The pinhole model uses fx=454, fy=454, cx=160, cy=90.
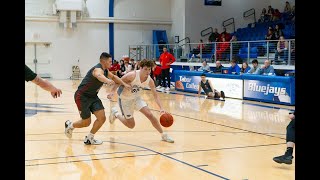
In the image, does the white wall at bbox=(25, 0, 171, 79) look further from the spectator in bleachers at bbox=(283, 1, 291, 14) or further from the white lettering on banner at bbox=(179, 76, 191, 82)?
the white lettering on banner at bbox=(179, 76, 191, 82)

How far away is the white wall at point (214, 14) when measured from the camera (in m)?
30.2

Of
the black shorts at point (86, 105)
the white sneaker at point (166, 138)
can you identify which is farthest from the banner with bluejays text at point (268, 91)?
the black shorts at point (86, 105)

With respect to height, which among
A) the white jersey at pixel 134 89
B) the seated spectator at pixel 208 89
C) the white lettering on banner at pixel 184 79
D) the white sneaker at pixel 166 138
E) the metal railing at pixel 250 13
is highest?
the metal railing at pixel 250 13

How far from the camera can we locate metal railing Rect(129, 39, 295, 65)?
17.9 meters

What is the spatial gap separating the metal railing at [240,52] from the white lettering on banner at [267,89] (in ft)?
6.95

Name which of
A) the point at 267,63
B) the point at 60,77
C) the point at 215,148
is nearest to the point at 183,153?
the point at 215,148

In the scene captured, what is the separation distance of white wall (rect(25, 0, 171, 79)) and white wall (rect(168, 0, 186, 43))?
543mm

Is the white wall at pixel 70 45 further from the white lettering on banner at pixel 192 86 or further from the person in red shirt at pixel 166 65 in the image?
the white lettering on banner at pixel 192 86

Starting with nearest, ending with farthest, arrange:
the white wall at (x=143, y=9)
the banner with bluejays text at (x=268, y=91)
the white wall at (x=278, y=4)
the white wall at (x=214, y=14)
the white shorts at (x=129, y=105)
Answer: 1. the white shorts at (x=129, y=105)
2. the banner with bluejays text at (x=268, y=91)
3. the white wall at (x=278, y=4)
4. the white wall at (x=214, y=14)
5. the white wall at (x=143, y=9)

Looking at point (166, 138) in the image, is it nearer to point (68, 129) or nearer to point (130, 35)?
point (68, 129)

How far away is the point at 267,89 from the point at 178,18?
17.4 meters

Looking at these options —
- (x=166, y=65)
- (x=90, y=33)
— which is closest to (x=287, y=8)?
(x=166, y=65)
